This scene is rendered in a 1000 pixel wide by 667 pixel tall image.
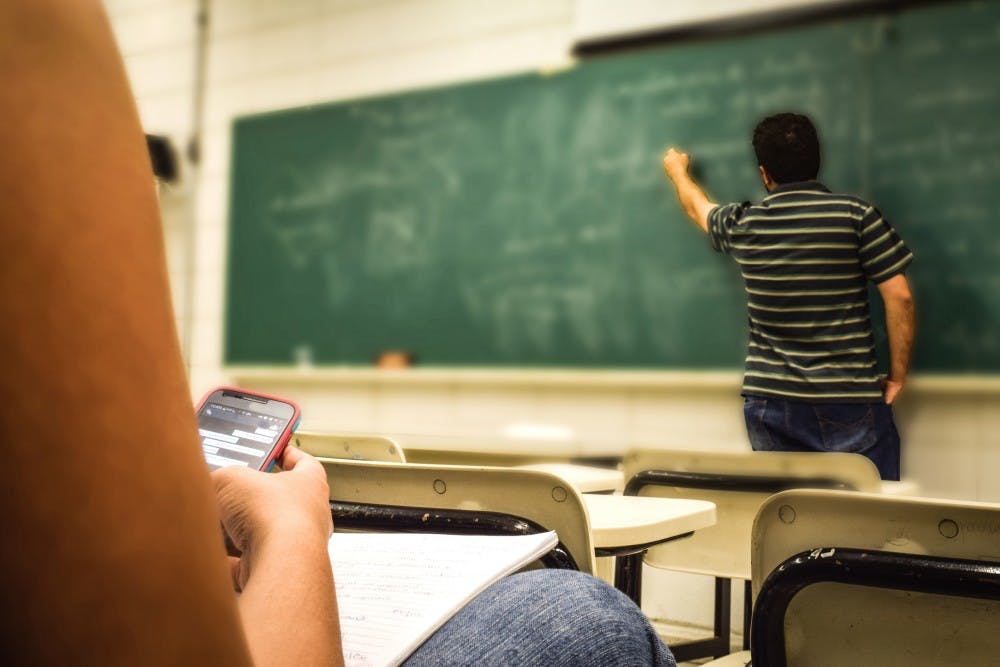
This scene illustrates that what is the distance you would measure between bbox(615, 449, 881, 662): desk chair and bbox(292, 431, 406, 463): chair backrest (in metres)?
0.56

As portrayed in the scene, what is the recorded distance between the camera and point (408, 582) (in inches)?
29.8

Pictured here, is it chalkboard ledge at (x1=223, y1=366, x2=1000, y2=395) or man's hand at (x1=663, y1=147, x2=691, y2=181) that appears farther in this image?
man's hand at (x1=663, y1=147, x2=691, y2=181)

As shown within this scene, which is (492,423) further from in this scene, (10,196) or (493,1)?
(10,196)

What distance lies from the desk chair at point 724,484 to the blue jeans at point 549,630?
135 centimetres

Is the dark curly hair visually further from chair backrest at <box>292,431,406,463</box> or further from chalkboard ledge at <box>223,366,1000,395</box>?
chair backrest at <box>292,431,406,463</box>

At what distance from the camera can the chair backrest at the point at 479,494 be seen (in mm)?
1251

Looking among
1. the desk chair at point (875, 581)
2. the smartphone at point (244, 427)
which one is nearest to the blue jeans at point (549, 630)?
the smartphone at point (244, 427)

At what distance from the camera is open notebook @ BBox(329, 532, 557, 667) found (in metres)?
0.68

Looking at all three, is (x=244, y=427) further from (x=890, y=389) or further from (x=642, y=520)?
(x=890, y=389)

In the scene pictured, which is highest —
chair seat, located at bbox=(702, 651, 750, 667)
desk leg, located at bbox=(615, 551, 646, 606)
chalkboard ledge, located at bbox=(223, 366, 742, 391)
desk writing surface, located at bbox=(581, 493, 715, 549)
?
desk writing surface, located at bbox=(581, 493, 715, 549)

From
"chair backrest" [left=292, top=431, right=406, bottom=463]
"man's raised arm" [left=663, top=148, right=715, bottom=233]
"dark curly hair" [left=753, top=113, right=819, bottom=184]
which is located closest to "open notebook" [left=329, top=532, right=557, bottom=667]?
"chair backrest" [left=292, top=431, right=406, bottom=463]

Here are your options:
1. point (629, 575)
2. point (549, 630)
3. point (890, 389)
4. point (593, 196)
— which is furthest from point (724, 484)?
point (593, 196)

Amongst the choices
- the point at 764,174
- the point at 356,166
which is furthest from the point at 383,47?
the point at 764,174

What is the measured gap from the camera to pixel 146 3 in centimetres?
516
